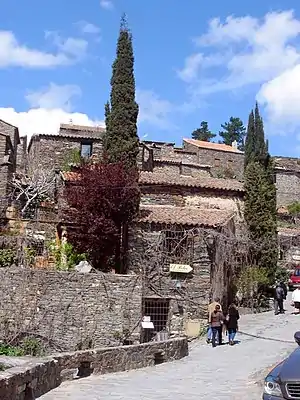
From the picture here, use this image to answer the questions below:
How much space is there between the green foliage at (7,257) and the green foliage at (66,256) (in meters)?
1.67

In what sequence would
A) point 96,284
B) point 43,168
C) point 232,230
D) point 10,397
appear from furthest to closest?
point 43,168 < point 232,230 < point 96,284 < point 10,397

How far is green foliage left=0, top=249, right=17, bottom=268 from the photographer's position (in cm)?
2389

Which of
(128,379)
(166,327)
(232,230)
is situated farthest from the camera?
(232,230)

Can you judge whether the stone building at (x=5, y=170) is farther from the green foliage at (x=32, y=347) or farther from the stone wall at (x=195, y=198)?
the green foliage at (x=32, y=347)

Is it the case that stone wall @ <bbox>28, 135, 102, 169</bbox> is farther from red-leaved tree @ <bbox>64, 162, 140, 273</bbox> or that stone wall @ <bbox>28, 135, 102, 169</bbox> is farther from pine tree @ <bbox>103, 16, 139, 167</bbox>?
red-leaved tree @ <bbox>64, 162, 140, 273</bbox>

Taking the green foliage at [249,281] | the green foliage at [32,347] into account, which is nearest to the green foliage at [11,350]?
the green foliage at [32,347]

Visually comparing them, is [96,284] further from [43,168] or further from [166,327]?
[43,168]

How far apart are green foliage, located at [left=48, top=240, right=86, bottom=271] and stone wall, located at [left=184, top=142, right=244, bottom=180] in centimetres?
3088

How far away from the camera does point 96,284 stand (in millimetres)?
21484

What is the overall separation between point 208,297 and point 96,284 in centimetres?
501

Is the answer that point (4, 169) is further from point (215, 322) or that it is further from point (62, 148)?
point (215, 322)

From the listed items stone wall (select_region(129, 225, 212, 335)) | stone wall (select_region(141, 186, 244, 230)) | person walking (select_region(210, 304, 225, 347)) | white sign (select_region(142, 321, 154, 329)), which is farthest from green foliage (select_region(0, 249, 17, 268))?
person walking (select_region(210, 304, 225, 347))

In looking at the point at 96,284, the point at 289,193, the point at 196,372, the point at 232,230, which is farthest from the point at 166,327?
the point at 289,193

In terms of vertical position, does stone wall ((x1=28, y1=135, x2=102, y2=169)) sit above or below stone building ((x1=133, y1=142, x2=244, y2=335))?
above
